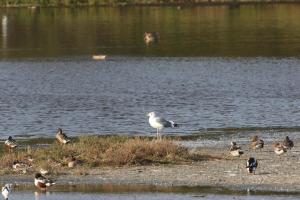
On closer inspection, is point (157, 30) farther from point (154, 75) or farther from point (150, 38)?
point (154, 75)

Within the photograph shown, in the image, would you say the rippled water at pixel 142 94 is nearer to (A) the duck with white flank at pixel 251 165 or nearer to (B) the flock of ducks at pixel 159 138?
(B) the flock of ducks at pixel 159 138

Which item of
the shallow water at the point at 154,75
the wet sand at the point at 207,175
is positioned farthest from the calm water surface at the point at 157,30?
the wet sand at the point at 207,175

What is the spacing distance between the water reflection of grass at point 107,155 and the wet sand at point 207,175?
0.89ft

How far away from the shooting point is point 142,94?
48.9 m

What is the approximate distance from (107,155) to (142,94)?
2197cm

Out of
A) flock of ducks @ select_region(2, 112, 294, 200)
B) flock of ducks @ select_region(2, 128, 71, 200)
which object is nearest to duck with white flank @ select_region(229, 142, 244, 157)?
flock of ducks @ select_region(2, 112, 294, 200)

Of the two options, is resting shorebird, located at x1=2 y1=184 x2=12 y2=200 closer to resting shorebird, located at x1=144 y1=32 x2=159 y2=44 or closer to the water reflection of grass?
the water reflection of grass

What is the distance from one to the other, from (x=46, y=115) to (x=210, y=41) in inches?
1444

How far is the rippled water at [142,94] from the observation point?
1522 inches

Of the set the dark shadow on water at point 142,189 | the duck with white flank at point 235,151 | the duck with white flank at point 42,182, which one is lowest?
the duck with white flank at point 235,151

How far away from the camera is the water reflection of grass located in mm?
26797

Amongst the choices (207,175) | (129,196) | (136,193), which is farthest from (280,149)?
(129,196)

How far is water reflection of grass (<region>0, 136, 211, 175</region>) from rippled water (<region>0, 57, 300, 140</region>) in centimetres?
849

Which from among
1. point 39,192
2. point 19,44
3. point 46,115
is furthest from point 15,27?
point 39,192
